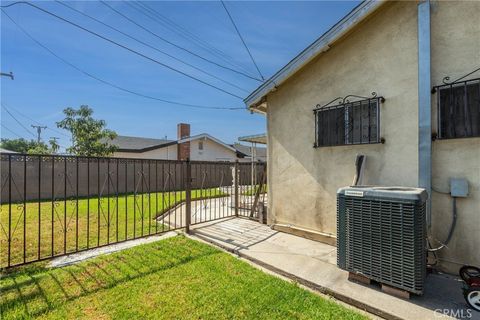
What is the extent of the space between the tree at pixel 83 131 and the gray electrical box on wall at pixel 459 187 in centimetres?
1579

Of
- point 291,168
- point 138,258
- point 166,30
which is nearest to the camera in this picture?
point 138,258

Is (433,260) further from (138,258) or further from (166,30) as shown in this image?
(166,30)

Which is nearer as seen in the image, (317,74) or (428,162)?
(428,162)

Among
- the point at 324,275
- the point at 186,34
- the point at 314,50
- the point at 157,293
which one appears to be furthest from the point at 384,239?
the point at 186,34

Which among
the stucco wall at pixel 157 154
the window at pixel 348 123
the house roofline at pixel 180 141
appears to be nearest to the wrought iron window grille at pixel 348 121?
the window at pixel 348 123

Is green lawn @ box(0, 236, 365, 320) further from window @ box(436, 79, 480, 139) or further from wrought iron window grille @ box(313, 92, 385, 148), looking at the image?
window @ box(436, 79, 480, 139)

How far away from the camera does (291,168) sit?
5.11 meters

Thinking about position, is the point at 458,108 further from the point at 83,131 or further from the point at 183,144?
the point at 183,144

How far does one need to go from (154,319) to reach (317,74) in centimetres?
469

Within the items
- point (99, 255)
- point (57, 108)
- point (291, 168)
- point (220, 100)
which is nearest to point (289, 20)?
point (291, 168)

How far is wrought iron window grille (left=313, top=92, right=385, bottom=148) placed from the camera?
3.97m

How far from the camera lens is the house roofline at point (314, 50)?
149 inches

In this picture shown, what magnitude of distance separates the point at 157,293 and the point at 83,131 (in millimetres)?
14516

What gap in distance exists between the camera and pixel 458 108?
3219mm
